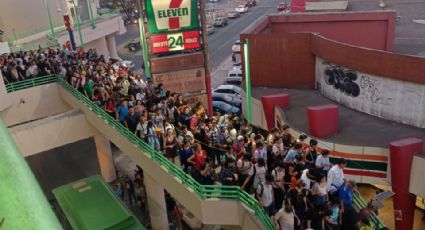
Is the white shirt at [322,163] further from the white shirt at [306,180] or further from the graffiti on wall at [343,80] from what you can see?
the graffiti on wall at [343,80]

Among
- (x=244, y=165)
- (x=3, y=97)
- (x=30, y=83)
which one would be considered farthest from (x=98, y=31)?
(x=244, y=165)

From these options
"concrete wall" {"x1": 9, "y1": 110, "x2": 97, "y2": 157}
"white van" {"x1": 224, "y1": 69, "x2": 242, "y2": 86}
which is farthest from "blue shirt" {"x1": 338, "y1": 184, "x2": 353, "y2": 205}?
"white van" {"x1": 224, "y1": 69, "x2": 242, "y2": 86}

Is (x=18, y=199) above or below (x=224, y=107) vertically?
above

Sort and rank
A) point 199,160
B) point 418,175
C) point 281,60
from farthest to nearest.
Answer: point 281,60 → point 418,175 → point 199,160

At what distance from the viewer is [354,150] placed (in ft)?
55.2

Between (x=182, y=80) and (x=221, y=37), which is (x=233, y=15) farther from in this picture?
(x=182, y=80)

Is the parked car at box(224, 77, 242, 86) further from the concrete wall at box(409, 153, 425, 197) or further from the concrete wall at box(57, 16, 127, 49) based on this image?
the concrete wall at box(409, 153, 425, 197)

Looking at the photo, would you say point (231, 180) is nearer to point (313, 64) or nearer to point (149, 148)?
point (149, 148)

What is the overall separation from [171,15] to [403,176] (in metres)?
13.5

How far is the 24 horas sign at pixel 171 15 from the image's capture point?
73.4 feet

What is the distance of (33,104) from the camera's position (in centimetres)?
2492

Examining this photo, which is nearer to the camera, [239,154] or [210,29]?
[239,154]

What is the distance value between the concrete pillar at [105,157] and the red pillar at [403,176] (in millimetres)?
14707

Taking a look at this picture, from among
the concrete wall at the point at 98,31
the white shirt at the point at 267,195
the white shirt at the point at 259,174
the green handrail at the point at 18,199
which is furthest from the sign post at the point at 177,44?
the green handrail at the point at 18,199
